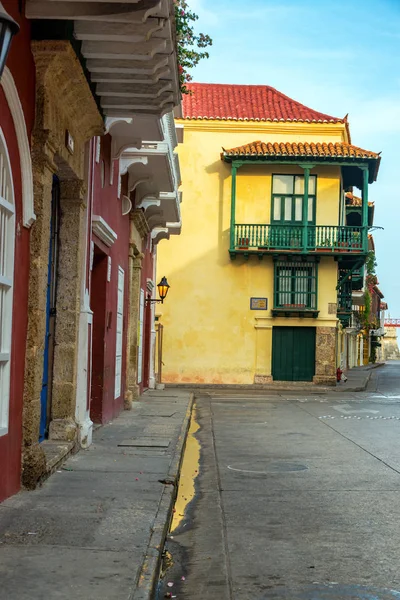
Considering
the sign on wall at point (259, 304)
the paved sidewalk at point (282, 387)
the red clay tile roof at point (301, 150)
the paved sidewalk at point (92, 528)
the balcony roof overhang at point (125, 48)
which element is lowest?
the paved sidewalk at point (282, 387)

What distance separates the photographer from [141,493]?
714cm

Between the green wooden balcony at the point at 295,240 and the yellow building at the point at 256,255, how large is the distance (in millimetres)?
35

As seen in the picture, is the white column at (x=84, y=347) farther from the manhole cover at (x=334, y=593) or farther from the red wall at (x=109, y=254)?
the manhole cover at (x=334, y=593)

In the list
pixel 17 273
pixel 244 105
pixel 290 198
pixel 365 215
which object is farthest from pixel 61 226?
pixel 244 105

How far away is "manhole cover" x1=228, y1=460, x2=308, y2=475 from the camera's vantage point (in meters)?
9.33

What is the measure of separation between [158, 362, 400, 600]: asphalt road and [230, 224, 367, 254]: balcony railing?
50.7ft

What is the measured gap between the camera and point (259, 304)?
29516 millimetres

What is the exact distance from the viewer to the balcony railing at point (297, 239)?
29.0m

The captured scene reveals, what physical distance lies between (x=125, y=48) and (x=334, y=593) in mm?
5161

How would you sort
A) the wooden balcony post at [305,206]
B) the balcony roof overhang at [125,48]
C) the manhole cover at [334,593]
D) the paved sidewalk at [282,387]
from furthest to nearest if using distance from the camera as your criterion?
1. the wooden balcony post at [305,206]
2. the paved sidewalk at [282,387]
3. the balcony roof overhang at [125,48]
4. the manhole cover at [334,593]

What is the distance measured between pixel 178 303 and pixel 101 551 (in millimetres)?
24776

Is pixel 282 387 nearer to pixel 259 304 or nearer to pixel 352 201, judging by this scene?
pixel 259 304

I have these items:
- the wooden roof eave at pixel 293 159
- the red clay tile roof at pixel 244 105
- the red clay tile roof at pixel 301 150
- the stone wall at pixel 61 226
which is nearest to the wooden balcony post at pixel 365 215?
the wooden roof eave at pixel 293 159

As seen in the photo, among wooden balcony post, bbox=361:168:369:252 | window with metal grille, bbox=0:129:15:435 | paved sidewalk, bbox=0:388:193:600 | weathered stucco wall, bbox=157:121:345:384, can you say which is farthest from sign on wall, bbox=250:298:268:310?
window with metal grille, bbox=0:129:15:435
